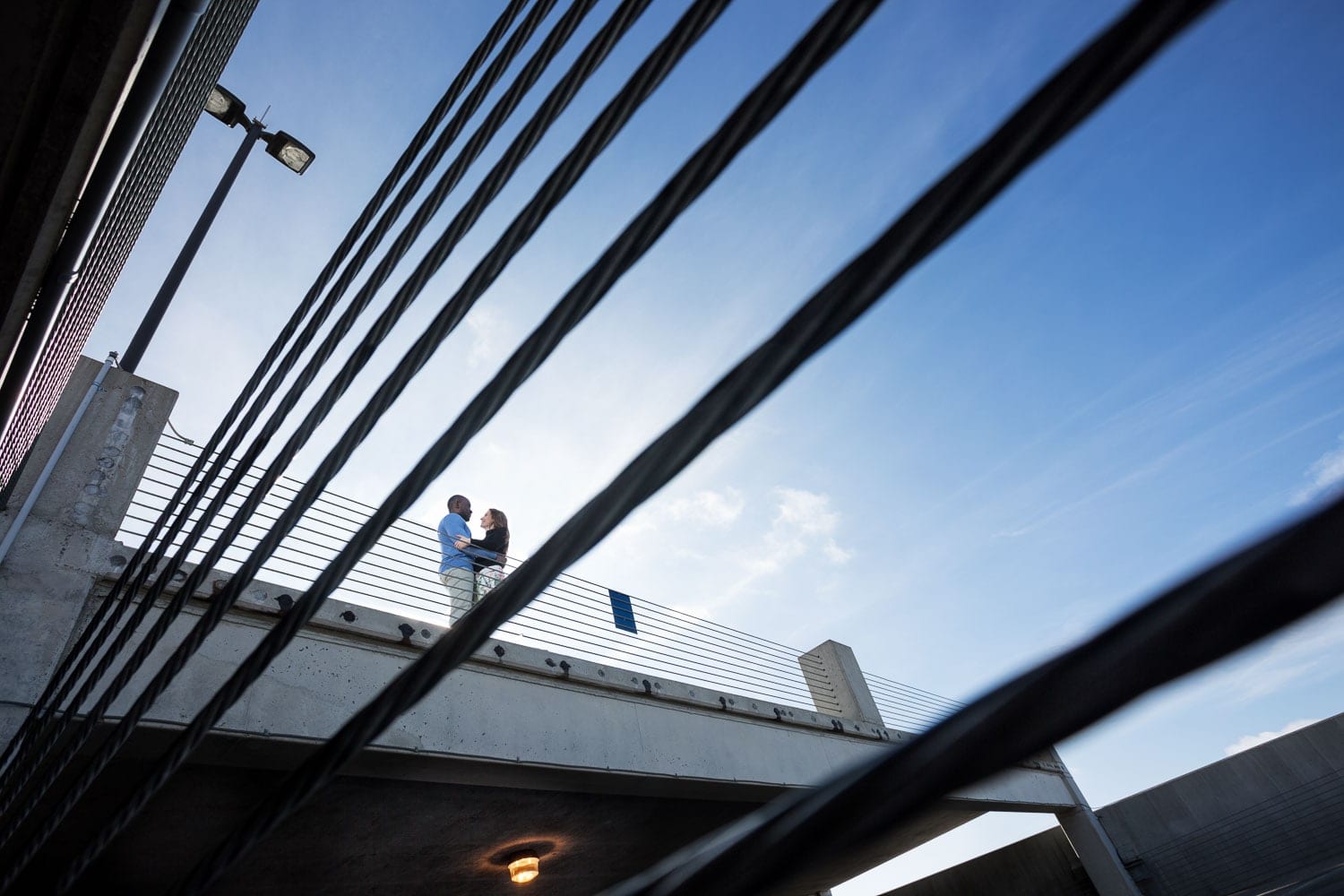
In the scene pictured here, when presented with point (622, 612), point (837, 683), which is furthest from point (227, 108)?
point (837, 683)

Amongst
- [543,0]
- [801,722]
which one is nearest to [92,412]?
[543,0]

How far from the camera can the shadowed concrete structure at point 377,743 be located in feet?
10.0

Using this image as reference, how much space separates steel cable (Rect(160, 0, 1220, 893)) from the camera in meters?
0.28

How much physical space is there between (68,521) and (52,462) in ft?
1.10

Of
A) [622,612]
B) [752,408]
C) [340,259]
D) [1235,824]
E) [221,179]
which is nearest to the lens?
[752,408]

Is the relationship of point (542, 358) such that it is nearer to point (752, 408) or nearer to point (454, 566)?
point (752, 408)

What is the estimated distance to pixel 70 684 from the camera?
7.39ft

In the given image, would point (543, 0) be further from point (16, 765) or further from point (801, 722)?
point (801, 722)

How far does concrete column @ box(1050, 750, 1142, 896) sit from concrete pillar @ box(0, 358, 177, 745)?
911 cm

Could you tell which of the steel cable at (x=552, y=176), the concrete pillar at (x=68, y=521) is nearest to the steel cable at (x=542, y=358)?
the steel cable at (x=552, y=176)

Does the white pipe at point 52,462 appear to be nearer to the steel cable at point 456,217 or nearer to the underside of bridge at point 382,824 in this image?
the underside of bridge at point 382,824

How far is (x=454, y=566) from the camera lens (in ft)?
14.7

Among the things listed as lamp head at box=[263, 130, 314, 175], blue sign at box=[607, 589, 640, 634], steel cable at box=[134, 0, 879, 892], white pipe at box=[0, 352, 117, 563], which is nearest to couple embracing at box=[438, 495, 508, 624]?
blue sign at box=[607, 589, 640, 634]

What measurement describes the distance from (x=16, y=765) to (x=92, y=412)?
1938 mm
